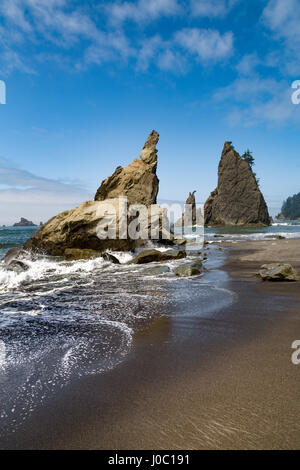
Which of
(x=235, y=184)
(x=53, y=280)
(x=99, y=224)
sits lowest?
(x=53, y=280)

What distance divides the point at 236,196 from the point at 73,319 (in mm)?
84799

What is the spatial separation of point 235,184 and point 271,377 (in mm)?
87685

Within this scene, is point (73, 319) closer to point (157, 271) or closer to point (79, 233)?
point (157, 271)

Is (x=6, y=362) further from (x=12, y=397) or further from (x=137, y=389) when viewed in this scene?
(x=137, y=389)

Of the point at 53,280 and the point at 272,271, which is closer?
the point at 272,271

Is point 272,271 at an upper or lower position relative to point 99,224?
lower

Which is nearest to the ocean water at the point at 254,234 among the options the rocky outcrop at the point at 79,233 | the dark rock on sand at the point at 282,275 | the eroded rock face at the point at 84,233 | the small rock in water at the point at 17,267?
the eroded rock face at the point at 84,233

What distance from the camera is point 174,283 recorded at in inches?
281

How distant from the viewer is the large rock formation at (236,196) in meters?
80.2

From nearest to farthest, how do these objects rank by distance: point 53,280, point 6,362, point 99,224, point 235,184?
point 6,362 < point 53,280 < point 99,224 < point 235,184

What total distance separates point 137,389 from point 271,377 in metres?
1.32

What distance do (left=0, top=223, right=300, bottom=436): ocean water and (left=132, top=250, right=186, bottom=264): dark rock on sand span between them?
294 centimetres
